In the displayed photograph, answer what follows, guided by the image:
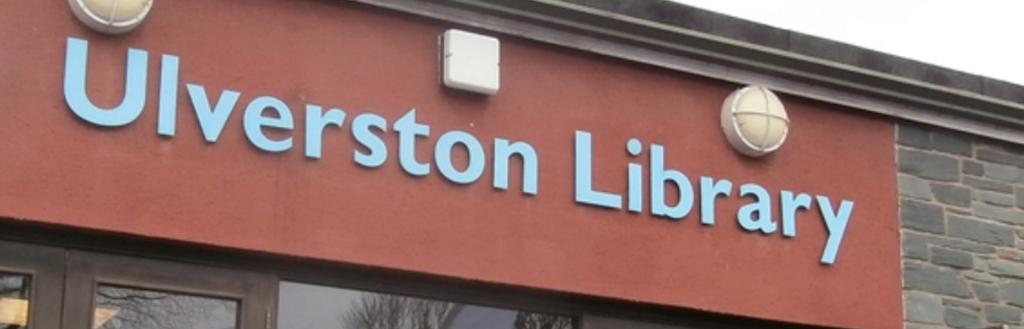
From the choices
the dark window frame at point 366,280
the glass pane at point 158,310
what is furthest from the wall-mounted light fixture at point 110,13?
the glass pane at point 158,310

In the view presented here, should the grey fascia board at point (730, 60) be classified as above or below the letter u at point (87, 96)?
above

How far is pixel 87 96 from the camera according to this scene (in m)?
7.42

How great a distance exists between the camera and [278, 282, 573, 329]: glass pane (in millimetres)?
8023

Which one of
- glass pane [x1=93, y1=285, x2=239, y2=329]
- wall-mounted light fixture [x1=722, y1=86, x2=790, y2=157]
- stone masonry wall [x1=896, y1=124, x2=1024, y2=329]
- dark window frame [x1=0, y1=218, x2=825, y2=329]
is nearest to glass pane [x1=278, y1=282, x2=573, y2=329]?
dark window frame [x1=0, y1=218, x2=825, y2=329]

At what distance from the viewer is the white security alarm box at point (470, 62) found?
8.38 meters

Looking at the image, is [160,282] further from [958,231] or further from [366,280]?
[958,231]

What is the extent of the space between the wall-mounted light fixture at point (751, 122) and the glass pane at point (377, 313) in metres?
1.54

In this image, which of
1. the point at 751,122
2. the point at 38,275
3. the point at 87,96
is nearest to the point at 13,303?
the point at 38,275

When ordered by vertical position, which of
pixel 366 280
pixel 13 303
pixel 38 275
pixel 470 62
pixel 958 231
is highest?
pixel 470 62

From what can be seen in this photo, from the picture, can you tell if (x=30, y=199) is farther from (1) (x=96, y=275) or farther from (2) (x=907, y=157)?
(2) (x=907, y=157)

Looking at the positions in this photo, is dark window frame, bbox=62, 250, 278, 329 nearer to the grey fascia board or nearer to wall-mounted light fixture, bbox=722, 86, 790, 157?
the grey fascia board

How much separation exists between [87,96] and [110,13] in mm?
370

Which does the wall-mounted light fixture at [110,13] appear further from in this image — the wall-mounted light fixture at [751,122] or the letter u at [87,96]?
the wall-mounted light fixture at [751,122]

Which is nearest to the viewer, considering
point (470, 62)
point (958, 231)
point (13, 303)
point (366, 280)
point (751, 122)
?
point (13, 303)
